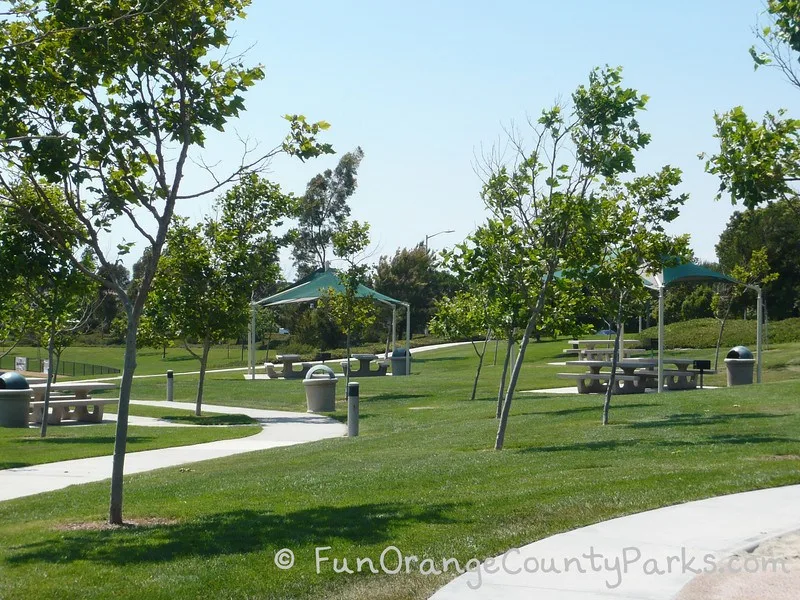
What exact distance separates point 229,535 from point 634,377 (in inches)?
877

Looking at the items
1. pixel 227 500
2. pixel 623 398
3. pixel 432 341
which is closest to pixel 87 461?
pixel 227 500

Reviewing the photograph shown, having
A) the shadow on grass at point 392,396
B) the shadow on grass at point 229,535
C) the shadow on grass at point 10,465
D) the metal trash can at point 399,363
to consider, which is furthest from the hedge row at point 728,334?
the shadow on grass at point 229,535

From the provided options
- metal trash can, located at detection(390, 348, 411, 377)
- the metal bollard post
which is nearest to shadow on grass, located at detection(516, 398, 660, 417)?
the metal bollard post

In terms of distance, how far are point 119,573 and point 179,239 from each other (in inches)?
757

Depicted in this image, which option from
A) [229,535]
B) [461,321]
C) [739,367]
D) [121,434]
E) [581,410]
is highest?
[461,321]

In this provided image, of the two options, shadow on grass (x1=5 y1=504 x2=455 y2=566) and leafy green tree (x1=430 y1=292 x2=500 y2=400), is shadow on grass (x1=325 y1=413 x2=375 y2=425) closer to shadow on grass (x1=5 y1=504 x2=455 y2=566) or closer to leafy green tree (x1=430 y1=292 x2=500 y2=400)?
leafy green tree (x1=430 y1=292 x2=500 y2=400)

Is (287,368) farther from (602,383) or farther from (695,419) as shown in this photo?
(695,419)

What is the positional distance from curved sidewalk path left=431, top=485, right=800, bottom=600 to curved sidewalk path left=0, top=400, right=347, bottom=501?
789cm

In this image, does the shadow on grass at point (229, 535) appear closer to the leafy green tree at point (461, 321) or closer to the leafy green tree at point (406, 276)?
the leafy green tree at point (461, 321)

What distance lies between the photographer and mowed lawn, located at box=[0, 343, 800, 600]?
6.93m

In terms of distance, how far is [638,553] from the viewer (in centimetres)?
704

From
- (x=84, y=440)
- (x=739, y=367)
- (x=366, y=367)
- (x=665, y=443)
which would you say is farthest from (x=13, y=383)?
(x=366, y=367)

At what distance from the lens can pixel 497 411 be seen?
72.8 ft

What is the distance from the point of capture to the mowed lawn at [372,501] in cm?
693
